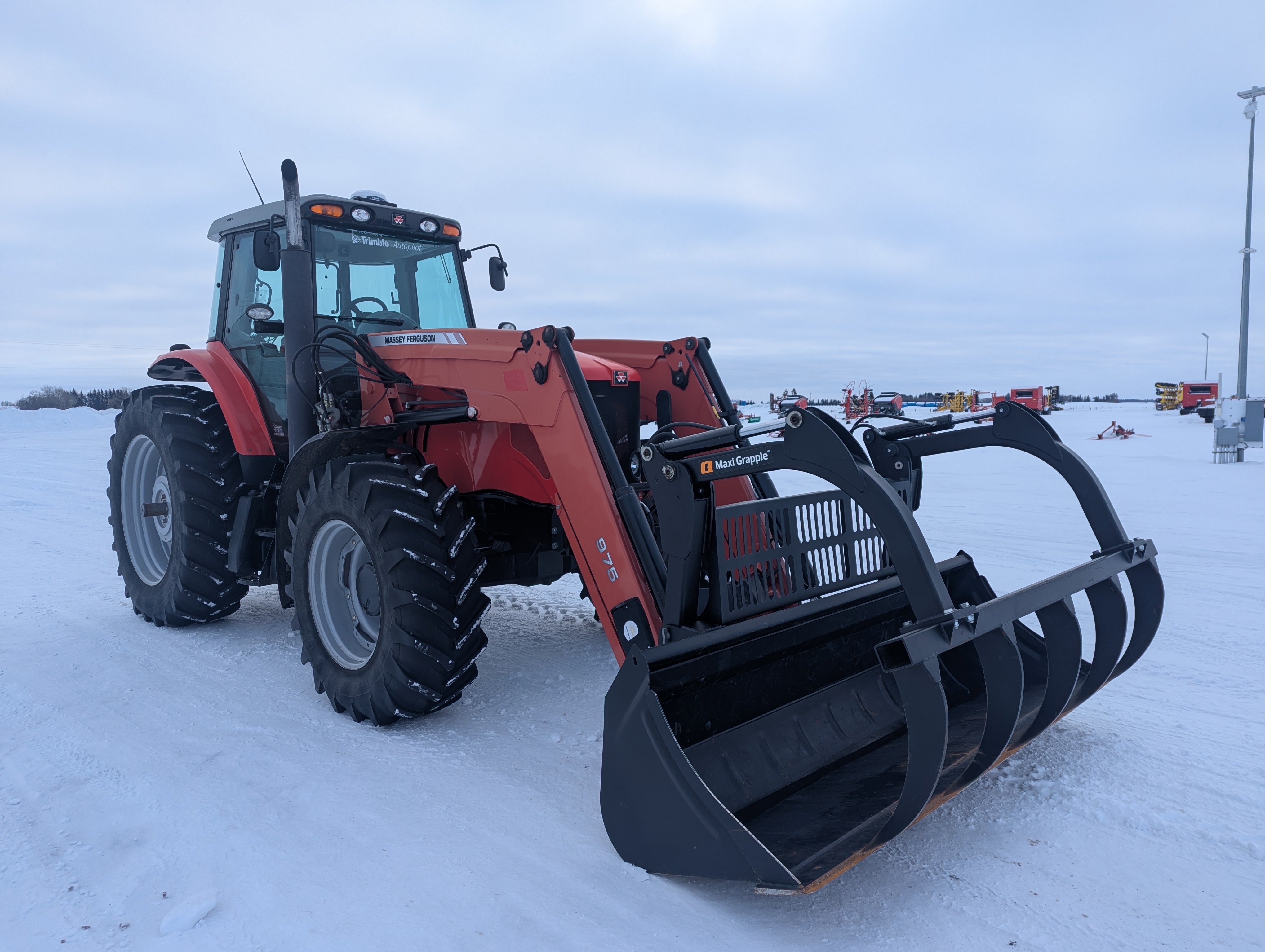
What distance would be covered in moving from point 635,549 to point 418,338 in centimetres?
179

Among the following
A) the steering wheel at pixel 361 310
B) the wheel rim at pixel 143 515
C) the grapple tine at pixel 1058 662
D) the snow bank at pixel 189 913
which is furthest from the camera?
the wheel rim at pixel 143 515

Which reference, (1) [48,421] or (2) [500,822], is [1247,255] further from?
(1) [48,421]

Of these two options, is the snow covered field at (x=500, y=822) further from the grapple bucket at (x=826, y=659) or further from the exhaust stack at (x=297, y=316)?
the exhaust stack at (x=297, y=316)

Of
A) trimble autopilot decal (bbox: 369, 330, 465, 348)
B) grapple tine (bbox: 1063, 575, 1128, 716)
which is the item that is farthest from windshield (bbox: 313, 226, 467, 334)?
grapple tine (bbox: 1063, 575, 1128, 716)

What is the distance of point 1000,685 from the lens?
2408 mm

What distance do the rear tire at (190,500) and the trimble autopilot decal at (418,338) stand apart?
57.7 inches

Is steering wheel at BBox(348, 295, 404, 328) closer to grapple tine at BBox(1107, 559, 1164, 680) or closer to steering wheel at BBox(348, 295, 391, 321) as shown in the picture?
steering wheel at BBox(348, 295, 391, 321)

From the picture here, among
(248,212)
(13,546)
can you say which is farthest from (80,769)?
(13,546)

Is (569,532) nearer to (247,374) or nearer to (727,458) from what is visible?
(727,458)

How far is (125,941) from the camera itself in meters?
2.22

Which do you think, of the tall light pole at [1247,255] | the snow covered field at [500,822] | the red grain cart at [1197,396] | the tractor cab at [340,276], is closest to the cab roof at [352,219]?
the tractor cab at [340,276]

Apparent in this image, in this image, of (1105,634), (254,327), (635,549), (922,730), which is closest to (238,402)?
(254,327)

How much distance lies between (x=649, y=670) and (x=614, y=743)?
247 millimetres

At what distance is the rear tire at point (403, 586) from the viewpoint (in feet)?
11.3
